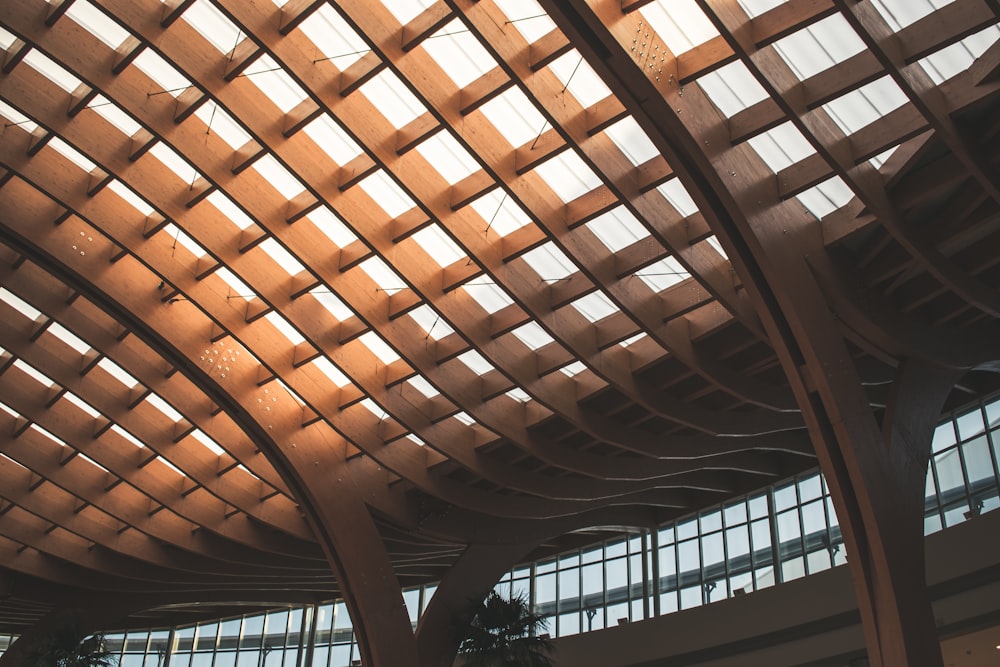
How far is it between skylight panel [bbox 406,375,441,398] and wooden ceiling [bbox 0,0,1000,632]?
5cm

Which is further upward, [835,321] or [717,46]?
[717,46]

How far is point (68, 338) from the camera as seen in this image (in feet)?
77.8

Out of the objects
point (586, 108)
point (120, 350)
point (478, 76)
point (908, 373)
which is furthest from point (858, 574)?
point (120, 350)

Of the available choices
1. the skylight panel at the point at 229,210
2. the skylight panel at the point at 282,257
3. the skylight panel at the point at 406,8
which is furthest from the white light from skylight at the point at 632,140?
the skylight panel at the point at 229,210

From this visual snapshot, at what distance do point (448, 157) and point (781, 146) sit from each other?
5347 mm

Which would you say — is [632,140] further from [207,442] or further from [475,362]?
[207,442]

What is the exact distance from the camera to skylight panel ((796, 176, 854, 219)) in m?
16.4

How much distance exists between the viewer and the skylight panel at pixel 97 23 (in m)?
15.4

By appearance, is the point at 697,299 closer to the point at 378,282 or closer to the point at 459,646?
the point at 378,282

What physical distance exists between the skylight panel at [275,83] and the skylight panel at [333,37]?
104 cm

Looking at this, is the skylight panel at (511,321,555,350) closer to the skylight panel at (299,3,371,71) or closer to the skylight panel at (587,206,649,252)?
the skylight panel at (587,206,649,252)

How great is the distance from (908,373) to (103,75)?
1449 cm

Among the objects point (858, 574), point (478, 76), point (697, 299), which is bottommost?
point (858, 574)

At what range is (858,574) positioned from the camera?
1638cm
